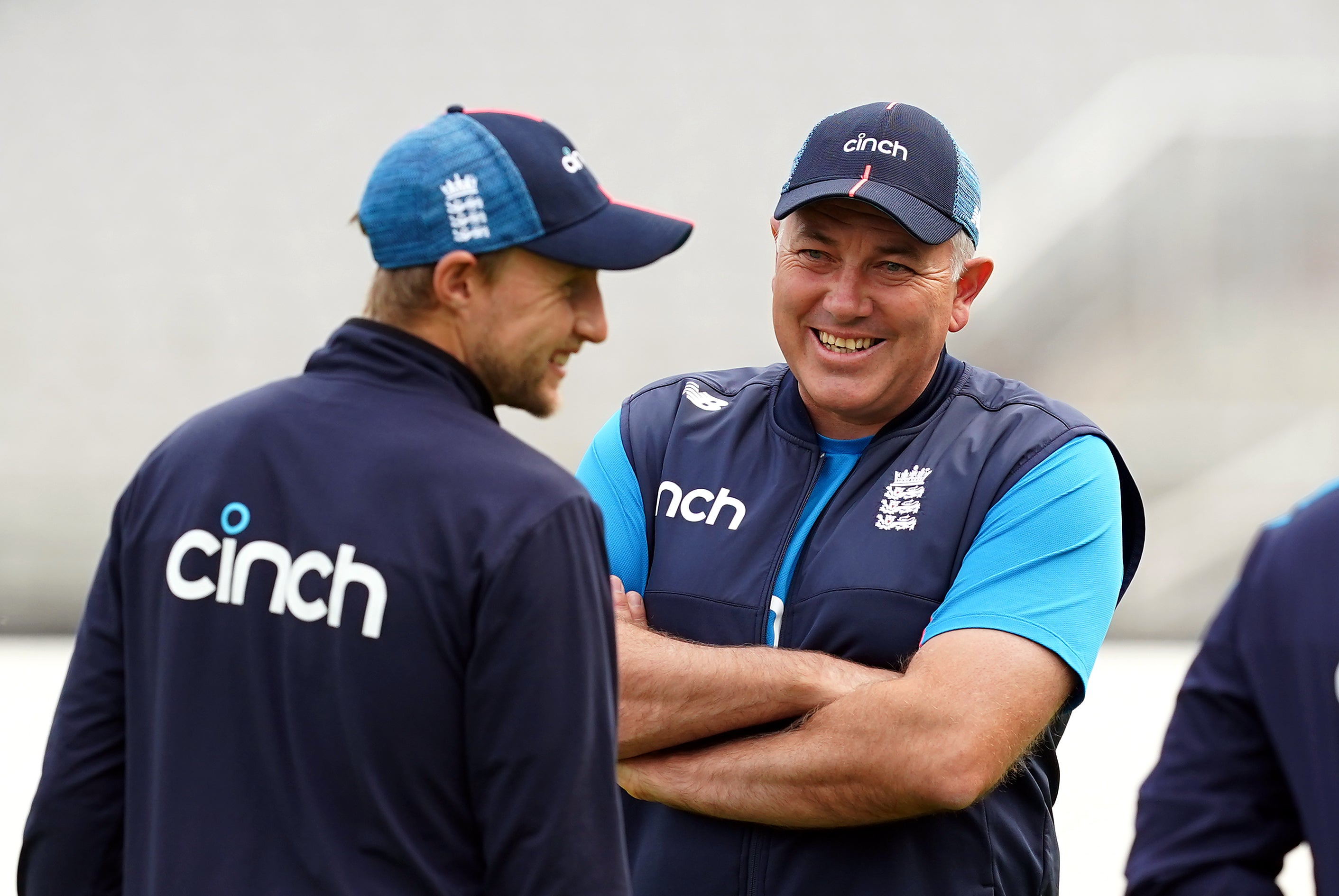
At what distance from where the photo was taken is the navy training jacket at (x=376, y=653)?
1102 millimetres

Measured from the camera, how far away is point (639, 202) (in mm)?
6113

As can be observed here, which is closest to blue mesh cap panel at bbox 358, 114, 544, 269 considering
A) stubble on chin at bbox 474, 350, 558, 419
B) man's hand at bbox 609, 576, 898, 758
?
stubble on chin at bbox 474, 350, 558, 419

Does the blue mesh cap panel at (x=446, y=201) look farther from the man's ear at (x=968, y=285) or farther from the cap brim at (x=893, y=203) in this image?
the man's ear at (x=968, y=285)

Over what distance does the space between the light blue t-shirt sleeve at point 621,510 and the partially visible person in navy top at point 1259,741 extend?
0.87 metres

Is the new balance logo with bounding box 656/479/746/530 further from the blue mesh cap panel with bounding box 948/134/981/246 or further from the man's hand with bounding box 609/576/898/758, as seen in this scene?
the blue mesh cap panel with bounding box 948/134/981/246

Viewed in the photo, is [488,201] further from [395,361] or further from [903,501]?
[903,501]

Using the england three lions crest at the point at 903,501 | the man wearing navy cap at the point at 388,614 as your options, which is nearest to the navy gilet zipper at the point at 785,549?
the england three lions crest at the point at 903,501

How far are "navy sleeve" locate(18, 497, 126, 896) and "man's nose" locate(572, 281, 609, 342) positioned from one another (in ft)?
1.53

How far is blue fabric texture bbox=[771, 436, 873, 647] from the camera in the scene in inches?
65.2

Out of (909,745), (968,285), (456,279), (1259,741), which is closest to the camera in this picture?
(1259,741)

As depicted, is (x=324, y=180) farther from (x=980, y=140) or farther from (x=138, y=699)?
(x=138, y=699)

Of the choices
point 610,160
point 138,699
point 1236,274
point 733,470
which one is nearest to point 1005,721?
point 733,470

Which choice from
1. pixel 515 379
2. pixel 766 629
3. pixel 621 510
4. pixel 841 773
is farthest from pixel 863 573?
pixel 515 379

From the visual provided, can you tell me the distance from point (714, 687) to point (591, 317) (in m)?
0.52
